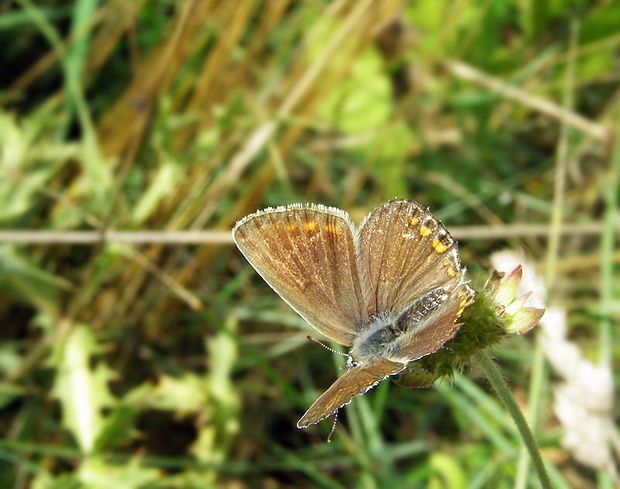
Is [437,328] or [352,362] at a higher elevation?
[352,362]

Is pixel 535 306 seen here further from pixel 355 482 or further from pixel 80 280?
pixel 80 280

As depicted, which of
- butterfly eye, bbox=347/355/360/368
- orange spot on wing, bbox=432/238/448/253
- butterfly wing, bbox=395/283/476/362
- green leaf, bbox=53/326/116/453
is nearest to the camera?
butterfly wing, bbox=395/283/476/362

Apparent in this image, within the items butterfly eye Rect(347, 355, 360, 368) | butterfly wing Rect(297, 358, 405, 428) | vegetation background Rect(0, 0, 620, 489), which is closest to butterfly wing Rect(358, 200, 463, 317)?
butterfly eye Rect(347, 355, 360, 368)

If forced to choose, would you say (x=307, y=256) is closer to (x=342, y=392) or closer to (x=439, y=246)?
(x=439, y=246)

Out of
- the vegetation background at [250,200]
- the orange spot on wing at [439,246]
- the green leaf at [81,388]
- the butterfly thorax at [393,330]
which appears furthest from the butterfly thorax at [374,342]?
the green leaf at [81,388]

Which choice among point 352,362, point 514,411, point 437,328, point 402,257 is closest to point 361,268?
point 402,257

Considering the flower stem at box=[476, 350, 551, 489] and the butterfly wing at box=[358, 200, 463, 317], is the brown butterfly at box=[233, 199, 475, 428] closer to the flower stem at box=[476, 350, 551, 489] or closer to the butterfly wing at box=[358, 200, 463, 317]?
the butterfly wing at box=[358, 200, 463, 317]

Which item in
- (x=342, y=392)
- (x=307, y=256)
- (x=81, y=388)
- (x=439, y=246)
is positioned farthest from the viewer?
(x=81, y=388)
